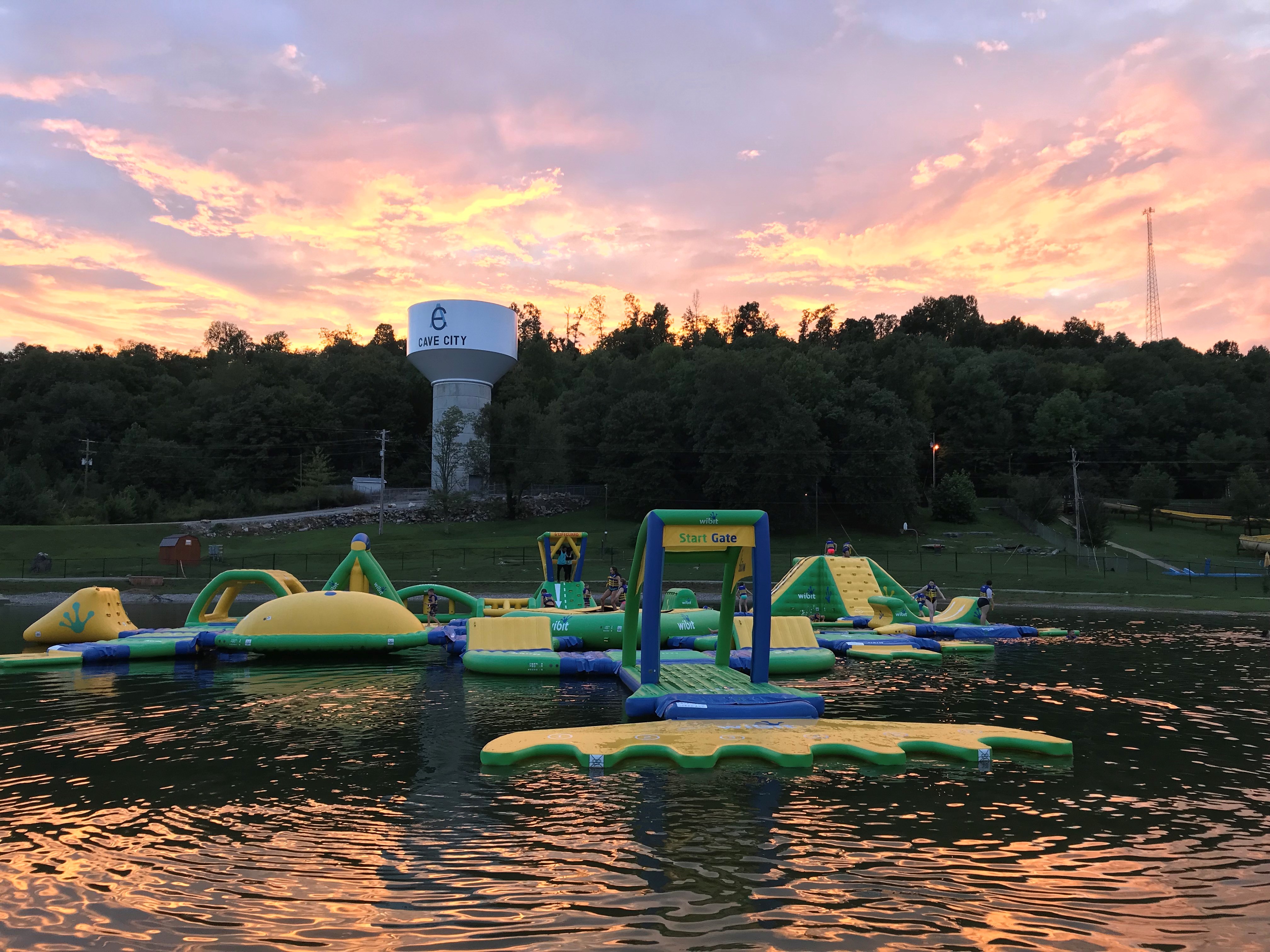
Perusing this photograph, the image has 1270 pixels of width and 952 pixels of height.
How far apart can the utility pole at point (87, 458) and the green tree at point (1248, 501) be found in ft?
338

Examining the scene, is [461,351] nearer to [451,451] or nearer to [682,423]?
[451,451]

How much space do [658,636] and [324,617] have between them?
1094 cm

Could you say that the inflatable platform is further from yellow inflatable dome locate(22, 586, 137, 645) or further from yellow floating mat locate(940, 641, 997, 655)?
yellow inflatable dome locate(22, 586, 137, 645)

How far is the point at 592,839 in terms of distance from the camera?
9.23m

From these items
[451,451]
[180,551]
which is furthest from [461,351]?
[180,551]

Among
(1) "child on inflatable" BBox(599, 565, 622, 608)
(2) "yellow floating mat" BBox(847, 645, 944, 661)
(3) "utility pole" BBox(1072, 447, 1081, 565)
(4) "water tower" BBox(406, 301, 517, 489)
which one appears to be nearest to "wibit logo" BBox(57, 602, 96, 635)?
(1) "child on inflatable" BBox(599, 565, 622, 608)

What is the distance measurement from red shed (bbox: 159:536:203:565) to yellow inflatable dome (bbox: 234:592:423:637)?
33.9 meters

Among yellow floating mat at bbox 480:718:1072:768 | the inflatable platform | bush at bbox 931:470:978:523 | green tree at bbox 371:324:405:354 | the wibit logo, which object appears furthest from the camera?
green tree at bbox 371:324:405:354

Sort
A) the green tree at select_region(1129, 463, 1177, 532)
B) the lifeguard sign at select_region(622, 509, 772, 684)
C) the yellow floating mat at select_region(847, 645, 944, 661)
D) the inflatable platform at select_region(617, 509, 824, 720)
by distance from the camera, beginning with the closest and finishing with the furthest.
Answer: the inflatable platform at select_region(617, 509, 824, 720), the lifeguard sign at select_region(622, 509, 772, 684), the yellow floating mat at select_region(847, 645, 944, 661), the green tree at select_region(1129, 463, 1177, 532)

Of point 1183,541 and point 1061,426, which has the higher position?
point 1061,426

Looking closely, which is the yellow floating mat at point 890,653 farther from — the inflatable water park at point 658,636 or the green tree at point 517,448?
the green tree at point 517,448

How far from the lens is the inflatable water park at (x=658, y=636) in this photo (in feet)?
43.2

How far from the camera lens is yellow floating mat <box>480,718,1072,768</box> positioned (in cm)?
1236

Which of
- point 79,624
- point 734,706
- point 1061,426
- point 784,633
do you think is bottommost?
point 734,706
